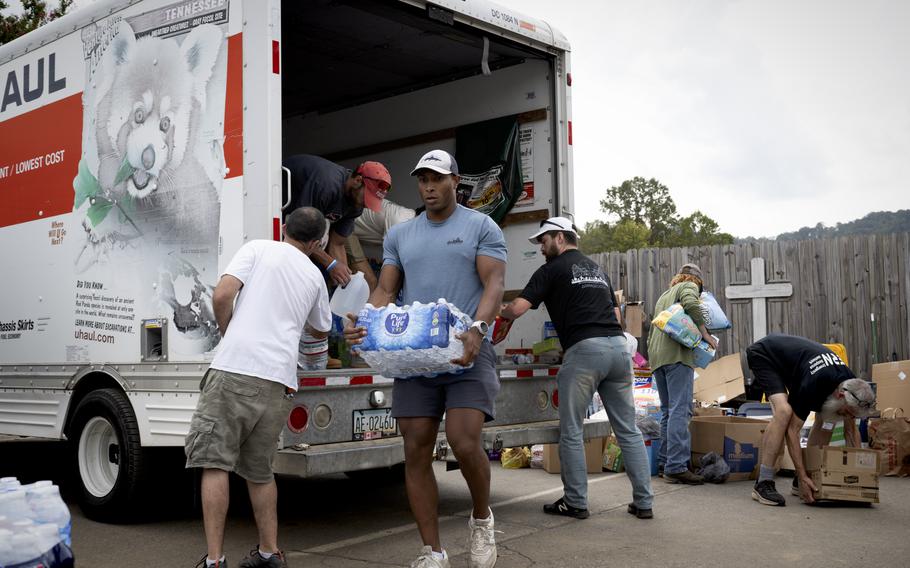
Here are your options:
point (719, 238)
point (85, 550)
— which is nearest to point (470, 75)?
point (85, 550)

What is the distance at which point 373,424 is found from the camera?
520cm

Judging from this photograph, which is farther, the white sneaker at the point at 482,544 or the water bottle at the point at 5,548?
the white sneaker at the point at 482,544

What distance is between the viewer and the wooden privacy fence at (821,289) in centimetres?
999

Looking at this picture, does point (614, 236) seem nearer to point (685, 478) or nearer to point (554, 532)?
point (685, 478)

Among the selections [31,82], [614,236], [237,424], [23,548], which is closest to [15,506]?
[23,548]

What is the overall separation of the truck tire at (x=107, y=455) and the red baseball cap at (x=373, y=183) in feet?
6.57

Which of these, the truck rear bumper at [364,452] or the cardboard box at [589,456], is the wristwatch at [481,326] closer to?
the truck rear bumper at [364,452]

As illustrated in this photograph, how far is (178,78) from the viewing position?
529cm

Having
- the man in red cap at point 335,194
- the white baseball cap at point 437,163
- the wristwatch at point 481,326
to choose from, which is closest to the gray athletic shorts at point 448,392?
the wristwatch at point 481,326

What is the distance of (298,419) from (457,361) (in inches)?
47.7

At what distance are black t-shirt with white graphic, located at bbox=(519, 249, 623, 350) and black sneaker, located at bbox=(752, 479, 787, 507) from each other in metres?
1.60

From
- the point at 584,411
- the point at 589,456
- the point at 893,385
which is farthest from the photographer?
the point at 893,385

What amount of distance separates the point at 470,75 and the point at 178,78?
102 inches

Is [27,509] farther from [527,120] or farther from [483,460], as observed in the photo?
[527,120]
